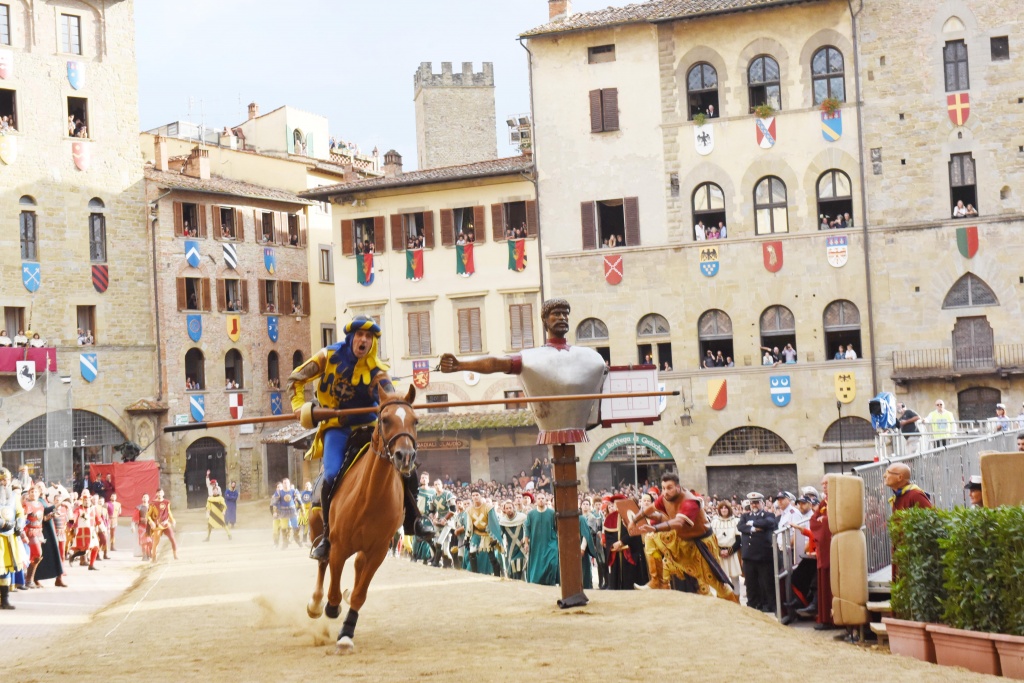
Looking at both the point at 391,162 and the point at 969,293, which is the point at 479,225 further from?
the point at 969,293

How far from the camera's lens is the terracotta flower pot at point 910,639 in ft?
39.0

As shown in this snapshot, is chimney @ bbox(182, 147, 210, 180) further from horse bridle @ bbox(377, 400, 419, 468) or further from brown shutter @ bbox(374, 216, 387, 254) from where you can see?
horse bridle @ bbox(377, 400, 419, 468)

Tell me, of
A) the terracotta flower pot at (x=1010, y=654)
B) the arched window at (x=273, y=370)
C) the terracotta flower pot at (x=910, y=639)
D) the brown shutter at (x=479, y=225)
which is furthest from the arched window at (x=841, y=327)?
the terracotta flower pot at (x=1010, y=654)

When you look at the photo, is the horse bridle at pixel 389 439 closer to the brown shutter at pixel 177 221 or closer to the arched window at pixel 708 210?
the arched window at pixel 708 210

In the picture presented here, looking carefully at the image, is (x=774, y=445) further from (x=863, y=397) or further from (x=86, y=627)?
(x=86, y=627)

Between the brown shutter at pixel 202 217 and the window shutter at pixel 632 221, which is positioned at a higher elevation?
the brown shutter at pixel 202 217

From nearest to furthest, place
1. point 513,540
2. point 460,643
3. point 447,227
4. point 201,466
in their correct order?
point 460,643
point 513,540
point 447,227
point 201,466

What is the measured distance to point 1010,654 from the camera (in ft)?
35.1

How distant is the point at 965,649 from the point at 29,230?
4506 centimetres

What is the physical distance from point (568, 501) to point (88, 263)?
4185 centimetres

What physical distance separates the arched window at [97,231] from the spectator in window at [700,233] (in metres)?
23.3

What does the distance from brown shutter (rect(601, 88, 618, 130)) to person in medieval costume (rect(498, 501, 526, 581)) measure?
940 inches

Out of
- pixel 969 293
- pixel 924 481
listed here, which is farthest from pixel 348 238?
pixel 924 481

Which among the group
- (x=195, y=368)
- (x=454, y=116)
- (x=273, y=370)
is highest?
(x=454, y=116)
